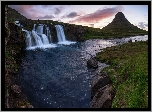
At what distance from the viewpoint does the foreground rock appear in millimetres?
13430

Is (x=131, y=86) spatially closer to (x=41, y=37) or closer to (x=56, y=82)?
(x=56, y=82)

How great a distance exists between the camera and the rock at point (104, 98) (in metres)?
13.4

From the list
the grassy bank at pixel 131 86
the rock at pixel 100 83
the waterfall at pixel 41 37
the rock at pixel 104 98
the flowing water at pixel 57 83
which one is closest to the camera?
the grassy bank at pixel 131 86

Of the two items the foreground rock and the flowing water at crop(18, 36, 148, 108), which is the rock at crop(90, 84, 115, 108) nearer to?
the foreground rock

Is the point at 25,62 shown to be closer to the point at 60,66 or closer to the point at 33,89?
the point at 60,66

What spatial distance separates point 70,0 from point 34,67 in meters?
17.9

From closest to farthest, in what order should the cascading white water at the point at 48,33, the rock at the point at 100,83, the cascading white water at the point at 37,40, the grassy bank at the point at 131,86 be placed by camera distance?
the grassy bank at the point at 131,86
the rock at the point at 100,83
the cascading white water at the point at 37,40
the cascading white water at the point at 48,33

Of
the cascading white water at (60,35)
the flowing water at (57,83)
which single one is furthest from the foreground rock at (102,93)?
the cascading white water at (60,35)

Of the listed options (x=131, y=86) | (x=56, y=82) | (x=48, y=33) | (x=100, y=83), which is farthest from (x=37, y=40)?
(x=131, y=86)

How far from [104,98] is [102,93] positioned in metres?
0.94

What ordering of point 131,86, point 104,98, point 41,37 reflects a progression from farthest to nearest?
1. point 41,37
2. point 131,86
3. point 104,98

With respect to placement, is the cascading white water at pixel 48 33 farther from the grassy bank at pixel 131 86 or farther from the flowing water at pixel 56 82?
the grassy bank at pixel 131 86

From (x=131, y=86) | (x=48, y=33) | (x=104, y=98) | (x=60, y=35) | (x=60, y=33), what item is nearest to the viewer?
(x=104, y=98)

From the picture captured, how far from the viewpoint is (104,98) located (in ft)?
45.0
